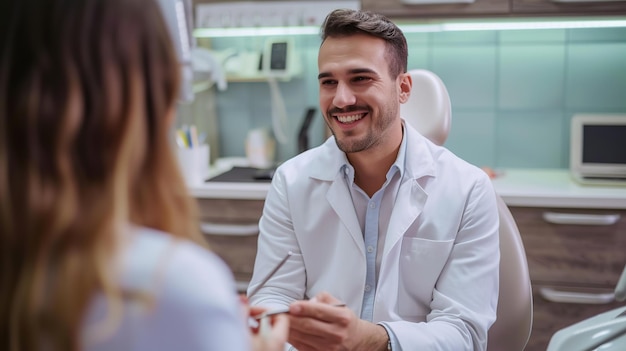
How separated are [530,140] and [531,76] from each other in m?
0.27

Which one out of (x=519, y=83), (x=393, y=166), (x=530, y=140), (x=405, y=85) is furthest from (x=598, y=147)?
(x=393, y=166)

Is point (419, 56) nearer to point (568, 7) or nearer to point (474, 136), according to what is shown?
point (474, 136)

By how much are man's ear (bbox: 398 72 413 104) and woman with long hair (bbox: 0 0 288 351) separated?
1.06 meters

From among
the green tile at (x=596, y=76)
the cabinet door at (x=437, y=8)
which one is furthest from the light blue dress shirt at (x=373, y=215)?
the green tile at (x=596, y=76)

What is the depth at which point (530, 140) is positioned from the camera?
282 cm

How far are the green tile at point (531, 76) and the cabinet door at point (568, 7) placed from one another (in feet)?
1.18

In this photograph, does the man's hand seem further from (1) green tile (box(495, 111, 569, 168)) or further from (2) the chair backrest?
(1) green tile (box(495, 111, 569, 168))

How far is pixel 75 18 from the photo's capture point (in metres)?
0.60

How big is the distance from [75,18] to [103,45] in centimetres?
3

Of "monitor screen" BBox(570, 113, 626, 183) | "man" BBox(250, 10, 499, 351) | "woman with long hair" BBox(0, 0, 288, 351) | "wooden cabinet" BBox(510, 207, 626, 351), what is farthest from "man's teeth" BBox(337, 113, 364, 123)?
"monitor screen" BBox(570, 113, 626, 183)

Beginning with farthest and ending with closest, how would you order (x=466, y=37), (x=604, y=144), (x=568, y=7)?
(x=466, y=37) → (x=604, y=144) → (x=568, y=7)

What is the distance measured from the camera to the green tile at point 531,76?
9.04 ft

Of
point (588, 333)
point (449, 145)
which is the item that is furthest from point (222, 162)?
point (588, 333)

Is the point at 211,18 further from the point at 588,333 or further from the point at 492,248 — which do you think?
the point at 588,333
